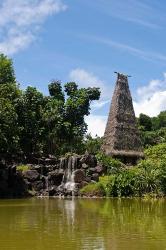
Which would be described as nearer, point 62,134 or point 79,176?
point 79,176

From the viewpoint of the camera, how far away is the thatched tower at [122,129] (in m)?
44.7

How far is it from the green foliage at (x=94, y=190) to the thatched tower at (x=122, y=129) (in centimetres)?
1176

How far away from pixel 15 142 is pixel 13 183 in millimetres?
2988

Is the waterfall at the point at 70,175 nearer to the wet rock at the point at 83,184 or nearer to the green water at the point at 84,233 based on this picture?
the wet rock at the point at 83,184

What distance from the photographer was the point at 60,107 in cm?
5012

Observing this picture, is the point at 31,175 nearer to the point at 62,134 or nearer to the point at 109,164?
the point at 109,164

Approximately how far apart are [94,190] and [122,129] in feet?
51.0

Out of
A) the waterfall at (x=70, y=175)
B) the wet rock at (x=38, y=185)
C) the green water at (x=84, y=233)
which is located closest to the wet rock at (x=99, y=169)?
the waterfall at (x=70, y=175)

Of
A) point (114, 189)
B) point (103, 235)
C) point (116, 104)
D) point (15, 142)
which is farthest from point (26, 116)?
point (103, 235)

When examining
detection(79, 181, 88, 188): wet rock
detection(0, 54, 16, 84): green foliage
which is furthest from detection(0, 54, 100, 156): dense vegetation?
detection(79, 181, 88, 188): wet rock

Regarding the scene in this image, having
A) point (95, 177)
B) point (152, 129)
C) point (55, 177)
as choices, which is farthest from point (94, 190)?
point (152, 129)

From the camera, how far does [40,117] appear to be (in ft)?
144

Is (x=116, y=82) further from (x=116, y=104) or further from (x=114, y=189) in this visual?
(x=114, y=189)

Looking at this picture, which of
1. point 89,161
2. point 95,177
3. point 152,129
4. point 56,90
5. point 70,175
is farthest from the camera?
point 152,129
